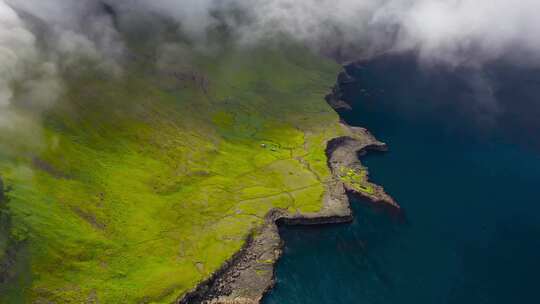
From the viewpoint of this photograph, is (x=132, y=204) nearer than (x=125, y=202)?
No

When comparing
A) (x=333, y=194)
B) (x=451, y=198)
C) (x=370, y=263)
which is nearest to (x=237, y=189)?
(x=333, y=194)

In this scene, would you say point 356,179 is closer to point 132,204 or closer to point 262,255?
point 262,255

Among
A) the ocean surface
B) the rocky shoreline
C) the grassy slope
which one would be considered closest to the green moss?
the rocky shoreline

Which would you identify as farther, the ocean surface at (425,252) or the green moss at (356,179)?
the green moss at (356,179)

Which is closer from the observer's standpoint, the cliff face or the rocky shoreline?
the cliff face

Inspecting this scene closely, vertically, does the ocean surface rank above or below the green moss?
below

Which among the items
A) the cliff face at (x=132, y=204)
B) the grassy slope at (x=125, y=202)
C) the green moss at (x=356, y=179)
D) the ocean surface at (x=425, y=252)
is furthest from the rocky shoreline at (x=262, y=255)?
the ocean surface at (x=425, y=252)

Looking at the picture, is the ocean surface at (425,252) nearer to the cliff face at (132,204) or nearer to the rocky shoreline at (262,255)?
the rocky shoreline at (262,255)

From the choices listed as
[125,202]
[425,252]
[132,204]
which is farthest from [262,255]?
[425,252]

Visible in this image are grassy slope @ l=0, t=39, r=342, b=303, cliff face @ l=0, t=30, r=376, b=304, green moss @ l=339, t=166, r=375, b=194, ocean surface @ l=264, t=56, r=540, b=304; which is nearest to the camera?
grassy slope @ l=0, t=39, r=342, b=303

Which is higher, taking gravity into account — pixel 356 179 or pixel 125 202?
pixel 356 179

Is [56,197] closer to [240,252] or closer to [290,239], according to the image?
[240,252]

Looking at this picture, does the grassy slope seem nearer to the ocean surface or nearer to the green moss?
the green moss
